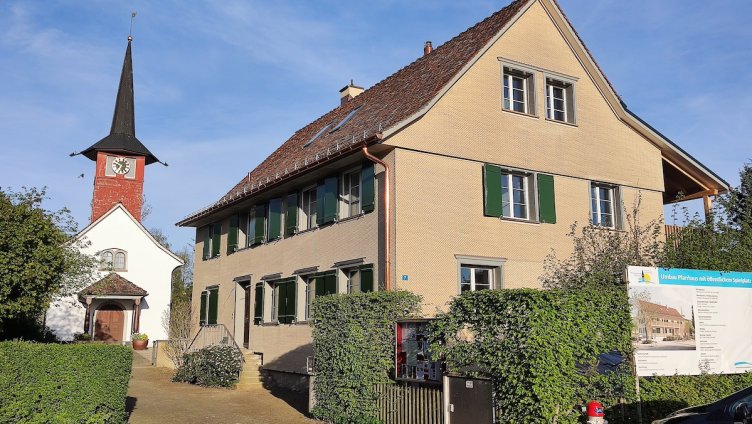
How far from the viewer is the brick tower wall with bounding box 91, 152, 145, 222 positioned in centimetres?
3594

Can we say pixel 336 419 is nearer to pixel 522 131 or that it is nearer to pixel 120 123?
pixel 522 131

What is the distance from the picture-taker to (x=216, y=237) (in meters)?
24.4

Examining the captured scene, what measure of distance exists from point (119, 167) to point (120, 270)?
713 centimetres

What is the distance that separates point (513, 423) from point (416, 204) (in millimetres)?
6786

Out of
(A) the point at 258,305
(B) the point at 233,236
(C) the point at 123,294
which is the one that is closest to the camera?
(A) the point at 258,305

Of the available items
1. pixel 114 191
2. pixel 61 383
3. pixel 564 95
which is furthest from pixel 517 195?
pixel 114 191

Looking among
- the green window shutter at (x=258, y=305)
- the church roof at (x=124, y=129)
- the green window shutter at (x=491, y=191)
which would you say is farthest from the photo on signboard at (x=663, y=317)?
the church roof at (x=124, y=129)

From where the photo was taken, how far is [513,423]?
8.51m

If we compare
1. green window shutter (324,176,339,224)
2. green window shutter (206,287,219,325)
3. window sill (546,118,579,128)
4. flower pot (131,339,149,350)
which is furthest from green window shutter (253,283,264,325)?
flower pot (131,339,149,350)

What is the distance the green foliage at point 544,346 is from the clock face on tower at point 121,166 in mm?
31782

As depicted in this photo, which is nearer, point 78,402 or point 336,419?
point 78,402

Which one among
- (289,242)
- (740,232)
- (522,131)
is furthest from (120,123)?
(740,232)

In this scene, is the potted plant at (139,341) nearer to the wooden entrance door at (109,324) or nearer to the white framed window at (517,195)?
the wooden entrance door at (109,324)

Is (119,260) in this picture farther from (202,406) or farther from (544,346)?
(544,346)
